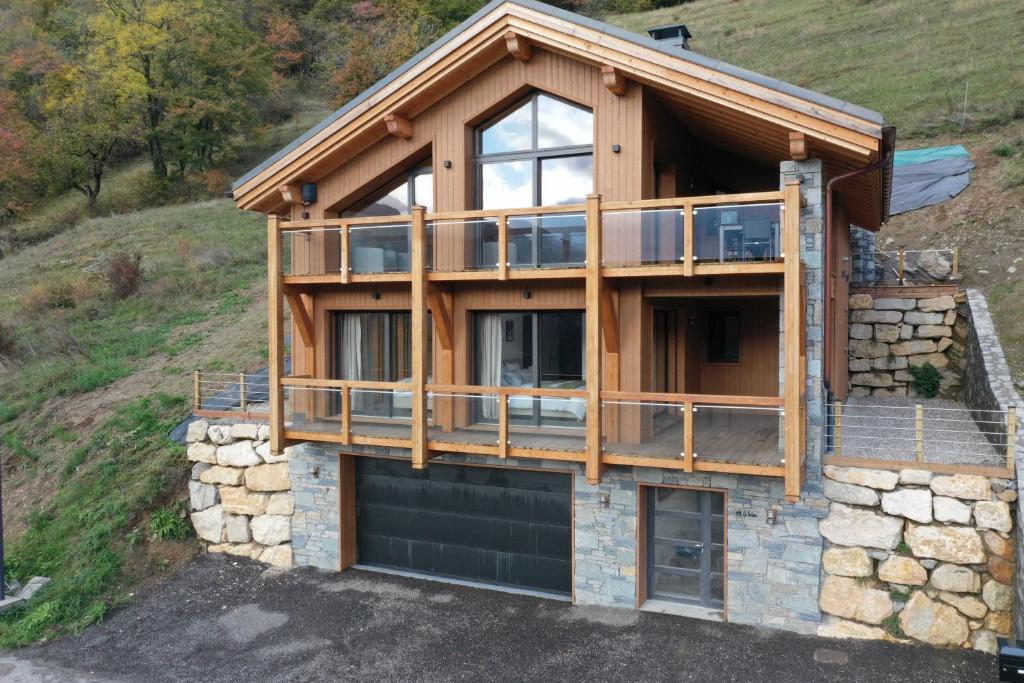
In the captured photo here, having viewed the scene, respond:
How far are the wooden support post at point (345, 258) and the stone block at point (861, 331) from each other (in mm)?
11453

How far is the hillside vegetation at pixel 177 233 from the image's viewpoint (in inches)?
518

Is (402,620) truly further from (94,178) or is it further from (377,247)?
(94,178)

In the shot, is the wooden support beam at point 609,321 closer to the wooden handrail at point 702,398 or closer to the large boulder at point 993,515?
the wooden handrail at point 702,398

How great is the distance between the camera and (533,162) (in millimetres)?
11711

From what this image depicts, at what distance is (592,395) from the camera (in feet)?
32.6

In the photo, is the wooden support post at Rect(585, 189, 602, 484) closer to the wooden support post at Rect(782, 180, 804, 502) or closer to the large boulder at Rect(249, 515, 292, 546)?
the wooden support post at Rect(782, 180, 804, 502)

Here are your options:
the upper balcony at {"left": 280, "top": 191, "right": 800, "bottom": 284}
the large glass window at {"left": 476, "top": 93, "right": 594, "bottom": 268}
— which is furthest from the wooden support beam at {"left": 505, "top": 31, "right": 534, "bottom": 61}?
the upper balcony at {"left": 280, "top": 191, "right": 800, "bottom": 284}

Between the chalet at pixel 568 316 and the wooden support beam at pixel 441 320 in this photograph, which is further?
the wooden support beam at pixel 441 320

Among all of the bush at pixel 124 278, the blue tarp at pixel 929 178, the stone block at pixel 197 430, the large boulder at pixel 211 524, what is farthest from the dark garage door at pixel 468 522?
the bush at pixel 124 278

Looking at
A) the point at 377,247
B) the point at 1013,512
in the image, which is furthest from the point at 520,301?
the point at 1013,512

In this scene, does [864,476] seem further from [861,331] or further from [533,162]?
[861,331]

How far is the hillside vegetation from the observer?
13.1m

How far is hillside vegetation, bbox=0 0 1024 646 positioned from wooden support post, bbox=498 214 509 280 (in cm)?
763

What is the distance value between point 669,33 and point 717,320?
5.39m
